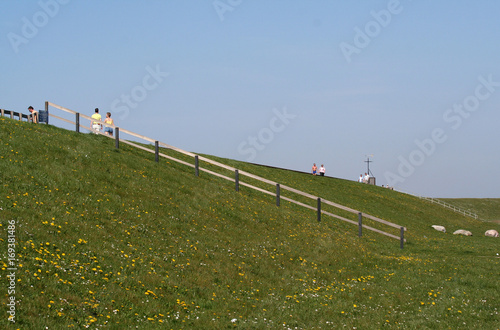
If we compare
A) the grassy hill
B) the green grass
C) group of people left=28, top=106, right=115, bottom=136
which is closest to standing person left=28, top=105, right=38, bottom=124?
group of people left=28, top=106, right=115, bottom=136

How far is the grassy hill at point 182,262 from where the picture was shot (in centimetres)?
1070

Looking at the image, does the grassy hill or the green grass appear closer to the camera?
the grassy hill

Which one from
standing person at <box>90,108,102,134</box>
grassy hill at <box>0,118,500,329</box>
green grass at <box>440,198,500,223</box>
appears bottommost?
grassy hill at <box>0,118,500,329</box>

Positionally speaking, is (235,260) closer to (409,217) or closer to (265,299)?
(265,299)

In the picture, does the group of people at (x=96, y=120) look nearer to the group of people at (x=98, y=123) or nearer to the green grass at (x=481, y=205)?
the group of people at (x=98, y=123)

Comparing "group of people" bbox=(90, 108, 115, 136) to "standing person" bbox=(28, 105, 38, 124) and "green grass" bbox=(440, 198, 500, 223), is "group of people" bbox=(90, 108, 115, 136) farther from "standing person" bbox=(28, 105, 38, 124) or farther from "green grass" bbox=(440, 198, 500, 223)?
"green grass" bbox=(440, 198, 500, 223)

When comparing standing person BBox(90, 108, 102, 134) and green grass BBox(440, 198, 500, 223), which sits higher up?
standing person BBox(90, 108, 102, 134)

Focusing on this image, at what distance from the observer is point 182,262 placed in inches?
561

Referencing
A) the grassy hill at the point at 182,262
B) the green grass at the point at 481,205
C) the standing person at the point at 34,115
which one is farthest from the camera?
the green grass at the point at 481,205

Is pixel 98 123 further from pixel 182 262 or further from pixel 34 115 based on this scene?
pixel 182 262

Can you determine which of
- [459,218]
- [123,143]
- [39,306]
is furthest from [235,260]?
[459,218]

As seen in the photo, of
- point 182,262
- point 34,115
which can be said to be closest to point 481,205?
point 34,115

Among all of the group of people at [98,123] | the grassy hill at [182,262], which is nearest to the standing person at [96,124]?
the group of people at [98,123]

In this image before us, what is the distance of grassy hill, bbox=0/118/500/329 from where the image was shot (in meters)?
10.7
